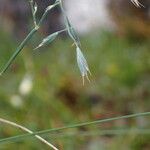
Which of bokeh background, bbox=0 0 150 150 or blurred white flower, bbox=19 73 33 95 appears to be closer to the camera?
bokeh background, bbox=0 0 150 150

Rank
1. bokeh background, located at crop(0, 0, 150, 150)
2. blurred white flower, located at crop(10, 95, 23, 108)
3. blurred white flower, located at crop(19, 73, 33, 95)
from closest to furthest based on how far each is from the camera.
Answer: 1. bokeh background, located at crop(0, 0, 150, 150)
2. blurred white flower, located at crop(10, 95, 23, 108)
3. blurred white flower, located at crop(19, 73, 33, 95)

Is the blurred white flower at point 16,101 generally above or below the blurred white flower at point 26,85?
below

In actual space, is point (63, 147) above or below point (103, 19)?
below

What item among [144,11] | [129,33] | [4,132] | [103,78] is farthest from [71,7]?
[4,132]

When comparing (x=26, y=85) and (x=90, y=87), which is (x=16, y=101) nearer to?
(x=26, y=85)

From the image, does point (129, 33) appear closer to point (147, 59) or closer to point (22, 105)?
point (147, 59)

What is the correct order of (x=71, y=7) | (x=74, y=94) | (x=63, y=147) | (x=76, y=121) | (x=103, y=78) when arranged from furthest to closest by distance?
1. (x=71, y=7)
2. (x=103, y=78)
3. (x=74, y=94)
4. (x=76, y=121)
5. (x=63, y=147)

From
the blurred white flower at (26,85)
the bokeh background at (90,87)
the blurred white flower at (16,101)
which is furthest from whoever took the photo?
the blurred white flower at (26,85)

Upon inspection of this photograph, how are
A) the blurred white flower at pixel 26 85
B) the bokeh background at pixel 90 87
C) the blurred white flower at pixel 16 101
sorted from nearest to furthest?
the bokeh background at pixel 90 87 → the blurred white flower at pixel 16 101 → the blurred white flower at pixel 26 85
